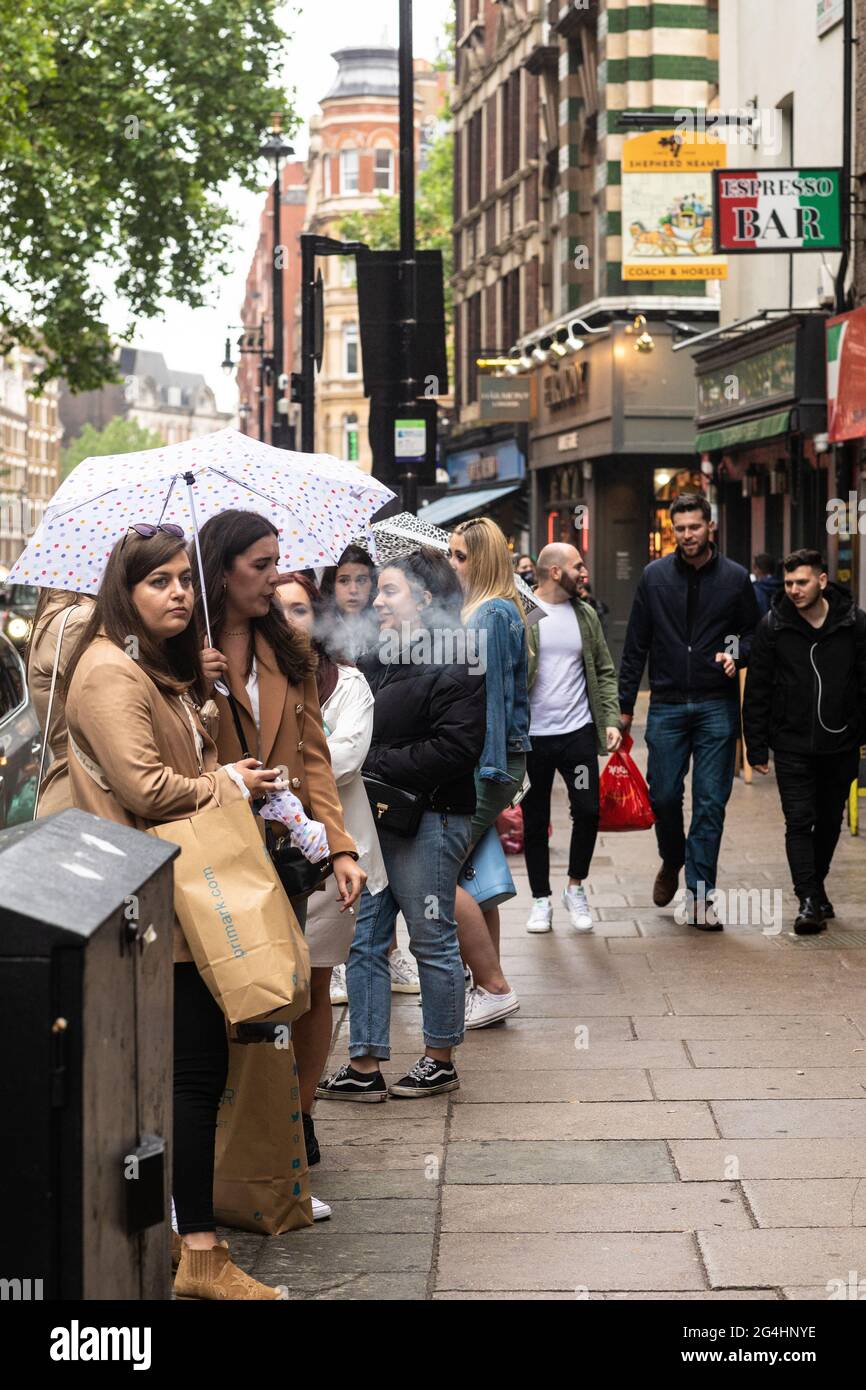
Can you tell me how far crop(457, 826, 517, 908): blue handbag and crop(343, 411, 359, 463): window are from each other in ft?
222

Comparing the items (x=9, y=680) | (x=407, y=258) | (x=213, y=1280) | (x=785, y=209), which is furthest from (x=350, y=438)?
(x=213, y=1280)

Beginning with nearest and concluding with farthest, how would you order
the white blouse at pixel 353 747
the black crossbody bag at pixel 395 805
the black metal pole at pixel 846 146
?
the white blouse at pixel 353 747 < the black crossbody bag at pixel 395 805 < the black metal pole at pixel 846 146

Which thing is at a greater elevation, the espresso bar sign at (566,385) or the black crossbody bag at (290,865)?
the espresso bar sign at (566,385)

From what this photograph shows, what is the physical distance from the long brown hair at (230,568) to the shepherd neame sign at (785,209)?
12.1 metres

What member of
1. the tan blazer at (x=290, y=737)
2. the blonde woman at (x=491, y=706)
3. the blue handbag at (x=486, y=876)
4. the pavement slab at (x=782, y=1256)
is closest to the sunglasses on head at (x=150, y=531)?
the tan blazer at (x=290, y=737)

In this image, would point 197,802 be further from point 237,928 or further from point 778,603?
point 778,603

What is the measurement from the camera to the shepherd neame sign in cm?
A: 1625

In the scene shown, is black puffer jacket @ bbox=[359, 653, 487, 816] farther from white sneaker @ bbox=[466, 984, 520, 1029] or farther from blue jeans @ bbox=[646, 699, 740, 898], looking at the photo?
blue jeans @ bbox=[646, 699, 740, 898]

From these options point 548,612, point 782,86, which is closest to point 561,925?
point 548,612

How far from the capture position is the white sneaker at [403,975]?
8281mm

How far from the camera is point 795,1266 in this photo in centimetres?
462

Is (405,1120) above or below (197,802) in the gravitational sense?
below

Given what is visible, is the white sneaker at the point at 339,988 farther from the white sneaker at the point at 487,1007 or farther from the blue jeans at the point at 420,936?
the blue jeans at the point at 420,936
